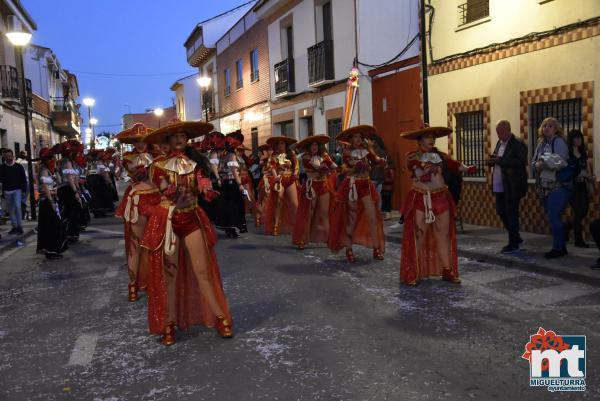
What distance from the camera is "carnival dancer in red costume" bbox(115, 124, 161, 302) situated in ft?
22.7

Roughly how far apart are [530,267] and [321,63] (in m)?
11.7

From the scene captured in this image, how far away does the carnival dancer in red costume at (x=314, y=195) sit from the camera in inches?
388

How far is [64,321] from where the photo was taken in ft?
20.0

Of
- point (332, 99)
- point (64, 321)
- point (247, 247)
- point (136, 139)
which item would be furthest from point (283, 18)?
point (64, 321)

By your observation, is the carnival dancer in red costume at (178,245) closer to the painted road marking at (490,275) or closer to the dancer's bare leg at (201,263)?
the dancer's bare leg at (201,263)

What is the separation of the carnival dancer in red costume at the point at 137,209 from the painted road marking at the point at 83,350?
1366 mm

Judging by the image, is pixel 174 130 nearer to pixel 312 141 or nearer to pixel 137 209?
pixel 137 209

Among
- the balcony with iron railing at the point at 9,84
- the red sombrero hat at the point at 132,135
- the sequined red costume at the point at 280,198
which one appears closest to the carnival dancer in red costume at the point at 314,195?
the sequined red costume at the point at 280,198

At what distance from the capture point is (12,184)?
13109mm

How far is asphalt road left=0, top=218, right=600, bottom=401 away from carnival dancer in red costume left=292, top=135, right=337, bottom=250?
5.85 feet

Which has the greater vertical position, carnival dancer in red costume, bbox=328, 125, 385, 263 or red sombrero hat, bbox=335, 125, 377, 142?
red sombrero hat, bbox=335, 125, 377, 142

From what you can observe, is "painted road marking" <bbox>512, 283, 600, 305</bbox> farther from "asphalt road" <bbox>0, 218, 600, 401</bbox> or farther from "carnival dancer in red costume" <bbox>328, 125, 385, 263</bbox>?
"carnival dancer in red costume" <bbox>328, 125, 385, 263</bbox>

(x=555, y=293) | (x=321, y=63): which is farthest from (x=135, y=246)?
(x=321, y=63)

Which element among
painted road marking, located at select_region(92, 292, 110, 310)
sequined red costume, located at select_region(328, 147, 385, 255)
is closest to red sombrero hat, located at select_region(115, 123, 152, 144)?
painted road marking, located at select_region(92, 292, 110, 310)
